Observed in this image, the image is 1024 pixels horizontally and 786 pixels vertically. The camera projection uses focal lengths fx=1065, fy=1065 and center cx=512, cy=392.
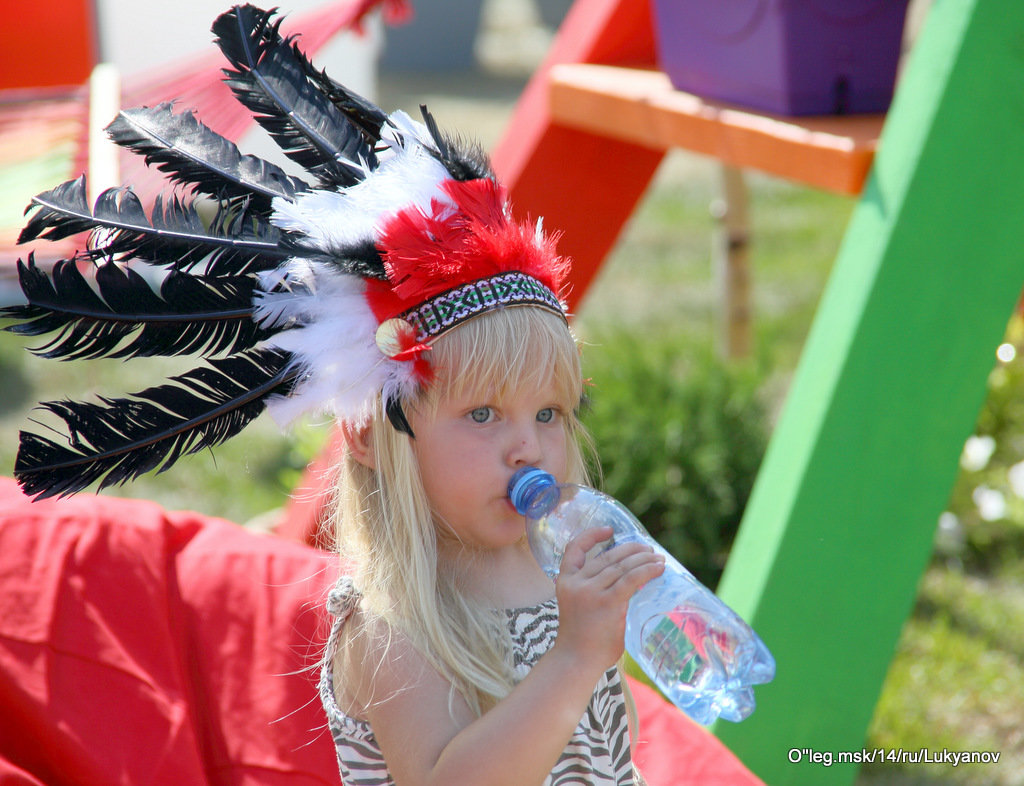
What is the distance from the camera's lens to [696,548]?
3080mm

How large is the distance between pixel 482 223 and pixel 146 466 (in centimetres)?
48

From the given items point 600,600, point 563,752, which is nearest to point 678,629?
point 563,752

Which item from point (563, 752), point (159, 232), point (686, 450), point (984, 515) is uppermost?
point (159, 232)

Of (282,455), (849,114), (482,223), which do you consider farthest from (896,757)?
(282,455)

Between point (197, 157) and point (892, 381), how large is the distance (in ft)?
3.36

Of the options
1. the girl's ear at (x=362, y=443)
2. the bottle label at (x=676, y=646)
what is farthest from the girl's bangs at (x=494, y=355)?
the bottle label at (x=676, y=646)

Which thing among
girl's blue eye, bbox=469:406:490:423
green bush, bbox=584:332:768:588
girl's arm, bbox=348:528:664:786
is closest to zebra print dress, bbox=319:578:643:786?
girl's arm, bbox=348:528:664:786

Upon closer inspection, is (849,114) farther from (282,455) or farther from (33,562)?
(282,455)

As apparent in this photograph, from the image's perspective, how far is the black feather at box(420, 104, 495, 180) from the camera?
4.22ft

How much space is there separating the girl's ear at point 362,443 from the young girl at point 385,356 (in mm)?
13

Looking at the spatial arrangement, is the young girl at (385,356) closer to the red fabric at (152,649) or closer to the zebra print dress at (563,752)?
the zebra print dress at (563,752)

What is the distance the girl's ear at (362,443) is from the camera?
1.31m

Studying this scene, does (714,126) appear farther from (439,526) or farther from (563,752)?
(563,752)

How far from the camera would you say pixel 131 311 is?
1203 millimetres
